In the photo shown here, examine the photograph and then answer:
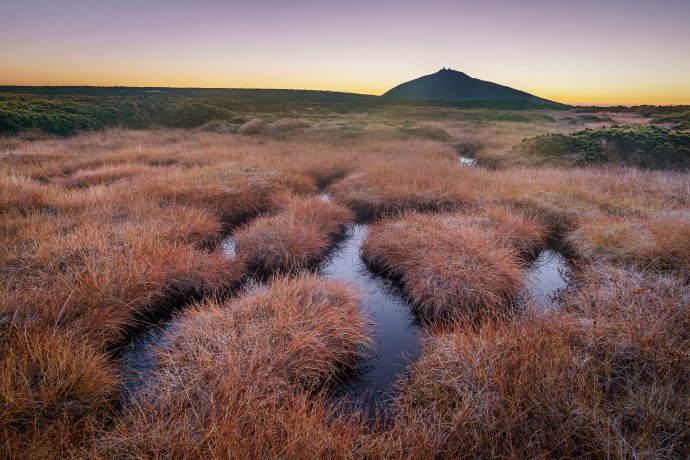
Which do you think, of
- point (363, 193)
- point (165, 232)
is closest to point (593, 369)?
point (165, 232)

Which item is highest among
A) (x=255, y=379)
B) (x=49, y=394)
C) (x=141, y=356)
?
(x=49, y=394)

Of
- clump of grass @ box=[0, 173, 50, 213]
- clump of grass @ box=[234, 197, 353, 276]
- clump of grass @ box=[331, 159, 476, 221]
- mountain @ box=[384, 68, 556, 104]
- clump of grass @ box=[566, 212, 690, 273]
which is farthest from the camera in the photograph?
mountain @ box=[384, 68, 556, 104]

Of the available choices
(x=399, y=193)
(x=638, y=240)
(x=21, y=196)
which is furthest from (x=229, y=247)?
(x=638, y=240)

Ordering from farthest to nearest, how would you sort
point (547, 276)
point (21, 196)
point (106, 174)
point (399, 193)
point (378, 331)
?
point (106, 174)
point (399, 193)
point (21, 196)
point (547, 276)
point (378, 331)

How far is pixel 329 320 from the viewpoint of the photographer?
4941 mm

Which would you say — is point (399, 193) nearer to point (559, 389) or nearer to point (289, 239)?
point (289, 239)

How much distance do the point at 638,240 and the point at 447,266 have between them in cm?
419

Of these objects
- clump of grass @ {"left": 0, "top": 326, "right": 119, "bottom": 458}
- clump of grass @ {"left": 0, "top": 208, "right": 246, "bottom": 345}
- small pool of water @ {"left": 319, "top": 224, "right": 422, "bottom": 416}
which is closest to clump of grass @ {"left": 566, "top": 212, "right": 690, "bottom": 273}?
small pool of water @ {"left": 319, "top": 224, "right": 422, "bottom": 416}

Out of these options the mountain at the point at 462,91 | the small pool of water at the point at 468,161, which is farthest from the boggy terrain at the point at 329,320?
the mountain at the point at 462,91

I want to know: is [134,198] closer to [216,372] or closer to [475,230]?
[216,372]

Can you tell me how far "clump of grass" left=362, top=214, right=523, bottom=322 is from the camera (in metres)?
5.88

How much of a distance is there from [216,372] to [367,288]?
3.65 m

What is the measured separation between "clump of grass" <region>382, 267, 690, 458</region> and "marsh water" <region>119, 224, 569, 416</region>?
1.37 feet

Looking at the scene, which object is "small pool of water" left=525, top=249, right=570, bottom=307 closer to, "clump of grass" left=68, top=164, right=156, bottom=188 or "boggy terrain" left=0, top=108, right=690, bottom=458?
"boggy terrain" left=0, top=108, right=690, bottom=458
